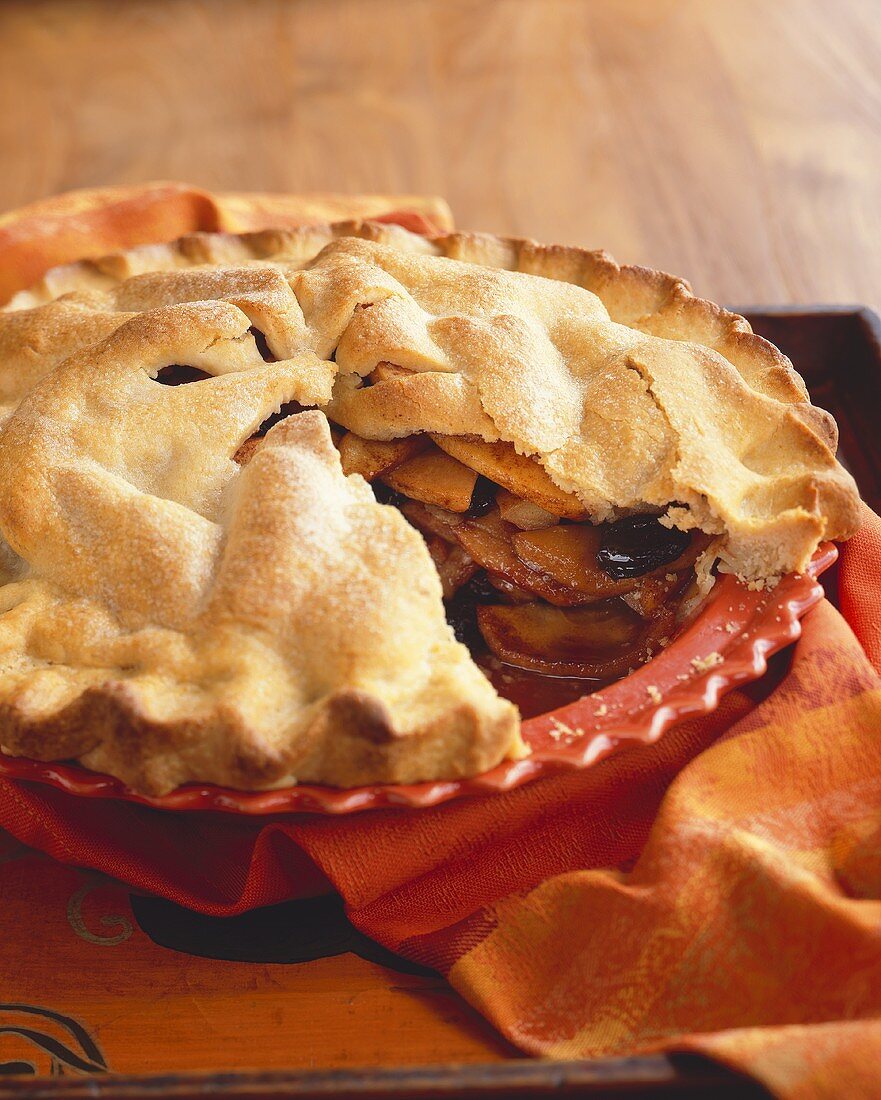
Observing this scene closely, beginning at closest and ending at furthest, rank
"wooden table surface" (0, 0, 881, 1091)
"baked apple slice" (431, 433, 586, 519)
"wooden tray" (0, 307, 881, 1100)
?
"wooden tray" (0, 307, 881, 1100), "baked apple slice" (431, 433, 586, 519), "wooden table surface" (0, 0, 881, 1091)

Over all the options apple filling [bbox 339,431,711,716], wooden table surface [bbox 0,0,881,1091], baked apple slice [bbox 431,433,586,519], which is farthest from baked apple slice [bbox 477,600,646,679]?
wooden table surface [bbox 0,0,881,1091]

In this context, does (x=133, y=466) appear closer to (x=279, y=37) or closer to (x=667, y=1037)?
(x=667, y=1037)

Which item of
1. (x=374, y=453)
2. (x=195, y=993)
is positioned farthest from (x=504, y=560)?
(x=195, y=993)

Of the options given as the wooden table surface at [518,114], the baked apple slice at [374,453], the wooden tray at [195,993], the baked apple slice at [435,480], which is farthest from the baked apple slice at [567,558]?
the wooden table surface at [518,114]

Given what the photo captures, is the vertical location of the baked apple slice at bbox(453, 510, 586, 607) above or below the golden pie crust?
below

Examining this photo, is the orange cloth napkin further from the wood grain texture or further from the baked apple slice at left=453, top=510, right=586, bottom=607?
the wood grain texture
